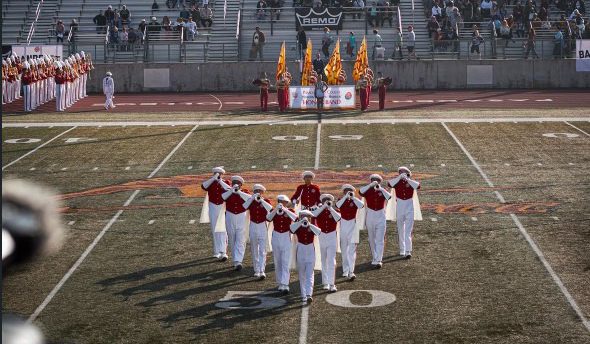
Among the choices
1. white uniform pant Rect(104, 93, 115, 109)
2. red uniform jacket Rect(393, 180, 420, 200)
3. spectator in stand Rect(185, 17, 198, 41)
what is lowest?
red uniform jacket Rect(393, 180, 420, 200)

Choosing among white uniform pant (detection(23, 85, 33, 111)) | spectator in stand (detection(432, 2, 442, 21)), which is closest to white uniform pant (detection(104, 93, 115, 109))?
white uniform pant (detection(23, 85, 33, 111))

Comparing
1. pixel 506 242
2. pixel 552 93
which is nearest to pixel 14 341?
pixel 506 242

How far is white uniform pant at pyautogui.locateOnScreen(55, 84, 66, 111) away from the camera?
35.9m

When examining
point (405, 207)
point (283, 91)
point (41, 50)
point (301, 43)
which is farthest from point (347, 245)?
point (41, 50)

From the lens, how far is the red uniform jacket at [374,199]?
14930mm

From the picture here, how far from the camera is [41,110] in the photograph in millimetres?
36281

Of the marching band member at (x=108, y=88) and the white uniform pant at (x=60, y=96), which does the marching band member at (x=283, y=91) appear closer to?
the marching band member at (x=108, y=88)

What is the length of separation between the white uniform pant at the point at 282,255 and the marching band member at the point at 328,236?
19.4 inches

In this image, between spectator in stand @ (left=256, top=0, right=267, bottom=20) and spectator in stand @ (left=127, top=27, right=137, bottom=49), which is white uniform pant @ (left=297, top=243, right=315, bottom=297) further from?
spectator in stand @ (left=256, top=0, right=267, bottom=20)

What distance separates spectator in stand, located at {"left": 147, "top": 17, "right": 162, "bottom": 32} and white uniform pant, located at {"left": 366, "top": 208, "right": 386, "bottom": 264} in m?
32.0

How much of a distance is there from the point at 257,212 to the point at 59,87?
23.5 metres

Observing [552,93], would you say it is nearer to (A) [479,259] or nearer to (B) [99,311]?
(A) [479,259]

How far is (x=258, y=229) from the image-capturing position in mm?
14125

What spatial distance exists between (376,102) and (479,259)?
76.4ft
